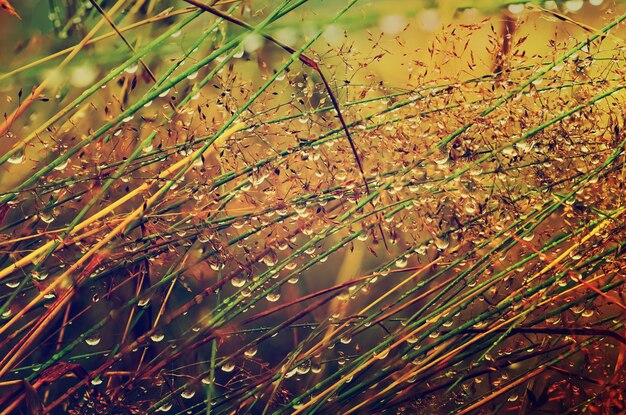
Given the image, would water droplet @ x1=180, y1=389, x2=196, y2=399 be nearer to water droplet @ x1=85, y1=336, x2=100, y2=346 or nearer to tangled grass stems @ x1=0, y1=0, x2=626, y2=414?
tangled grass stems @ x1=0, y1=0, x2=626, y2=414

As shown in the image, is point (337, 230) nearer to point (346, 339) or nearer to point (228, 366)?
point (346, 339)

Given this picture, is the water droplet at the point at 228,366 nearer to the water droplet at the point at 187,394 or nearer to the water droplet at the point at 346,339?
the water droplet at the point at 187,394

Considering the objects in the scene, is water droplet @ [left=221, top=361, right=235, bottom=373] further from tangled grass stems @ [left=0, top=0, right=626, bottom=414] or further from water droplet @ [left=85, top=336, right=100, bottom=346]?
water droplet @ [left=85, top=336, right=100, bottom=346]

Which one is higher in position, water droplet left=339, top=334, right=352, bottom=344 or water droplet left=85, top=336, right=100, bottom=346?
water droplet left=85, top=336, right=100, bottom=346

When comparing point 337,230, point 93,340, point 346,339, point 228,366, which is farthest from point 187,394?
point 337,230

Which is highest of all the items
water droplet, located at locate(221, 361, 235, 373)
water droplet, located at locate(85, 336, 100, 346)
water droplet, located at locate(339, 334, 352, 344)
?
water droplet, located at locate(85, 336, 100, 346)

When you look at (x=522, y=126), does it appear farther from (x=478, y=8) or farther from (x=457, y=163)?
(x=478, y=8)

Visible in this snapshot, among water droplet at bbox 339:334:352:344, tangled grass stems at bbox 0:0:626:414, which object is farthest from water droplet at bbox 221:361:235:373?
water droplet at bbox 339:334:352:344

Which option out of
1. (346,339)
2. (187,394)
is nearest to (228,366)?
(187,394)

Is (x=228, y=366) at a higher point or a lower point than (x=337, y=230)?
→ lower

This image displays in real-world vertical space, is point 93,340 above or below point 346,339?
above

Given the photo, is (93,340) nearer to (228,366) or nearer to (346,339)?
(228,366)

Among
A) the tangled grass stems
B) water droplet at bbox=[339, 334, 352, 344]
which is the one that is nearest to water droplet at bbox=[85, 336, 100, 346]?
the tangled grass stems

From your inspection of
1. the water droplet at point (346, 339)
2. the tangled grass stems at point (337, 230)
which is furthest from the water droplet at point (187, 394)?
the water droplet at point (346, 339)
